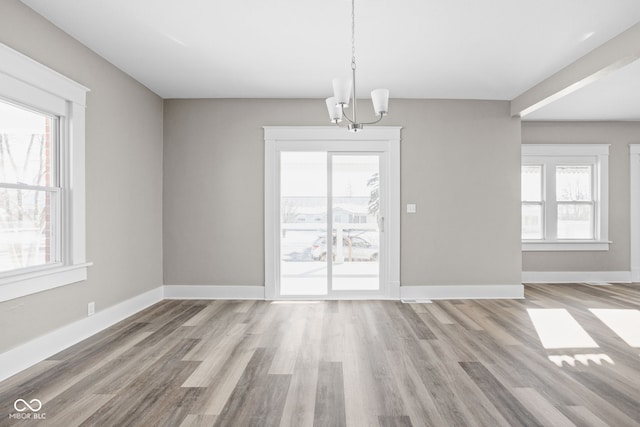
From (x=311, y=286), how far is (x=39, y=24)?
3.96 m

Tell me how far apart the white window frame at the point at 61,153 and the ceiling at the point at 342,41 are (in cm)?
50

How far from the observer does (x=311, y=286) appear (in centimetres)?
531

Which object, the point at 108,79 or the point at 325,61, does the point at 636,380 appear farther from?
the point at 108,79

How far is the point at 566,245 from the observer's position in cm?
647

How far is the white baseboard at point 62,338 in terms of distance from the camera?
279 cm

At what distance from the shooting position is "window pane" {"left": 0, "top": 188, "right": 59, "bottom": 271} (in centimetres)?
285

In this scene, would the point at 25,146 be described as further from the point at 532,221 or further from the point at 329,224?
the point at 532,221

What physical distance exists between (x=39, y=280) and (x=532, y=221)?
681cm

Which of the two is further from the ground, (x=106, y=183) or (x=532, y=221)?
(x=106, y=183)

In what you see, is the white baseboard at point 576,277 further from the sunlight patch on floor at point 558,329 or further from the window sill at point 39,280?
the window sill at point 39,280

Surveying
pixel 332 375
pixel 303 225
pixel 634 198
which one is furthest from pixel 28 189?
pixel 634 198

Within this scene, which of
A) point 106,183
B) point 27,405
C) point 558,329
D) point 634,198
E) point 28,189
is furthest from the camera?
point 634,198

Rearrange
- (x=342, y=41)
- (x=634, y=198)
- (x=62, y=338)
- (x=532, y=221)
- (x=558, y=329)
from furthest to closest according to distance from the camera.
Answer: (x=532, y=221) → (x=634, y=198) → (x=558, y=329) → (x=342, y=41) → (x=62, y=338)

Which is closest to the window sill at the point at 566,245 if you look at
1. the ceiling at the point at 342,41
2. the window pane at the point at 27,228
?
the ceiling at the point at 342,41
